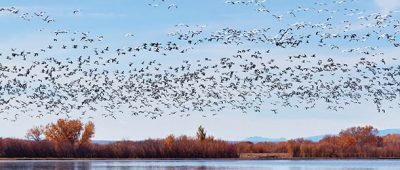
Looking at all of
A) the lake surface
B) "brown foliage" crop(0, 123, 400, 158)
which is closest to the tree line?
"brown foliage" crop(0, 123, 400, 158)

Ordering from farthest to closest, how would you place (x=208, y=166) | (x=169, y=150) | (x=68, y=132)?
A: (x=68, y=132) → (x=169, y=150) → (x=208, y=166)

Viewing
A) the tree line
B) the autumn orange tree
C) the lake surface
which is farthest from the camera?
the autumn orange tree

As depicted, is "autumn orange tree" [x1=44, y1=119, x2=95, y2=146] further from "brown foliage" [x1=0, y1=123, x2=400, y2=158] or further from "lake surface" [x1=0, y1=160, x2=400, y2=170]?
"lake surface" [x1=0, y1=160, x2=400, y2=170]

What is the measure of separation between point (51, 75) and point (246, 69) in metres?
13.2

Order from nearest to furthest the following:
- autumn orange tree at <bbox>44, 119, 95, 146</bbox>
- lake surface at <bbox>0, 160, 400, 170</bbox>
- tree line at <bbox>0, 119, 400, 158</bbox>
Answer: lake surface at <bbox>0, 160, 400, 170</bbox> < tree line at <bbox>0, 119, 400, 158</bbox> < autumn orange tree at <bbox>44, 119, 95, 146</bbox>

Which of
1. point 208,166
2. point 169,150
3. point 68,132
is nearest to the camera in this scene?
point 208,166

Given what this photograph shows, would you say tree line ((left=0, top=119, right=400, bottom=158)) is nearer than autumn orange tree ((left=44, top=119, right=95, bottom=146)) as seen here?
Yes

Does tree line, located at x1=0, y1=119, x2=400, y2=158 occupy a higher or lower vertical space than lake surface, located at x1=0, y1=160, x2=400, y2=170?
higher

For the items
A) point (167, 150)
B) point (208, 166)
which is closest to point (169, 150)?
point (167, 150)

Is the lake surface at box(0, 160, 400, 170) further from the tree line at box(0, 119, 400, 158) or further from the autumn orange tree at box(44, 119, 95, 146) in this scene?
the autumn orange tree at box(44, 119, 95, 146)

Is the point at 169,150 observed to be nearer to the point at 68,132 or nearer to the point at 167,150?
the point at 167,150

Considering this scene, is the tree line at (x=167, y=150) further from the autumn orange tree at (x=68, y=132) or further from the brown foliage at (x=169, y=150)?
the autumn orange tree at (x=68, y=132)

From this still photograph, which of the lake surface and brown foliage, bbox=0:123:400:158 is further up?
brown foliage, bbox=0:123:400:158

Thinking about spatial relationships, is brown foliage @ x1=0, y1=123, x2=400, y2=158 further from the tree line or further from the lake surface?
the lake surface
